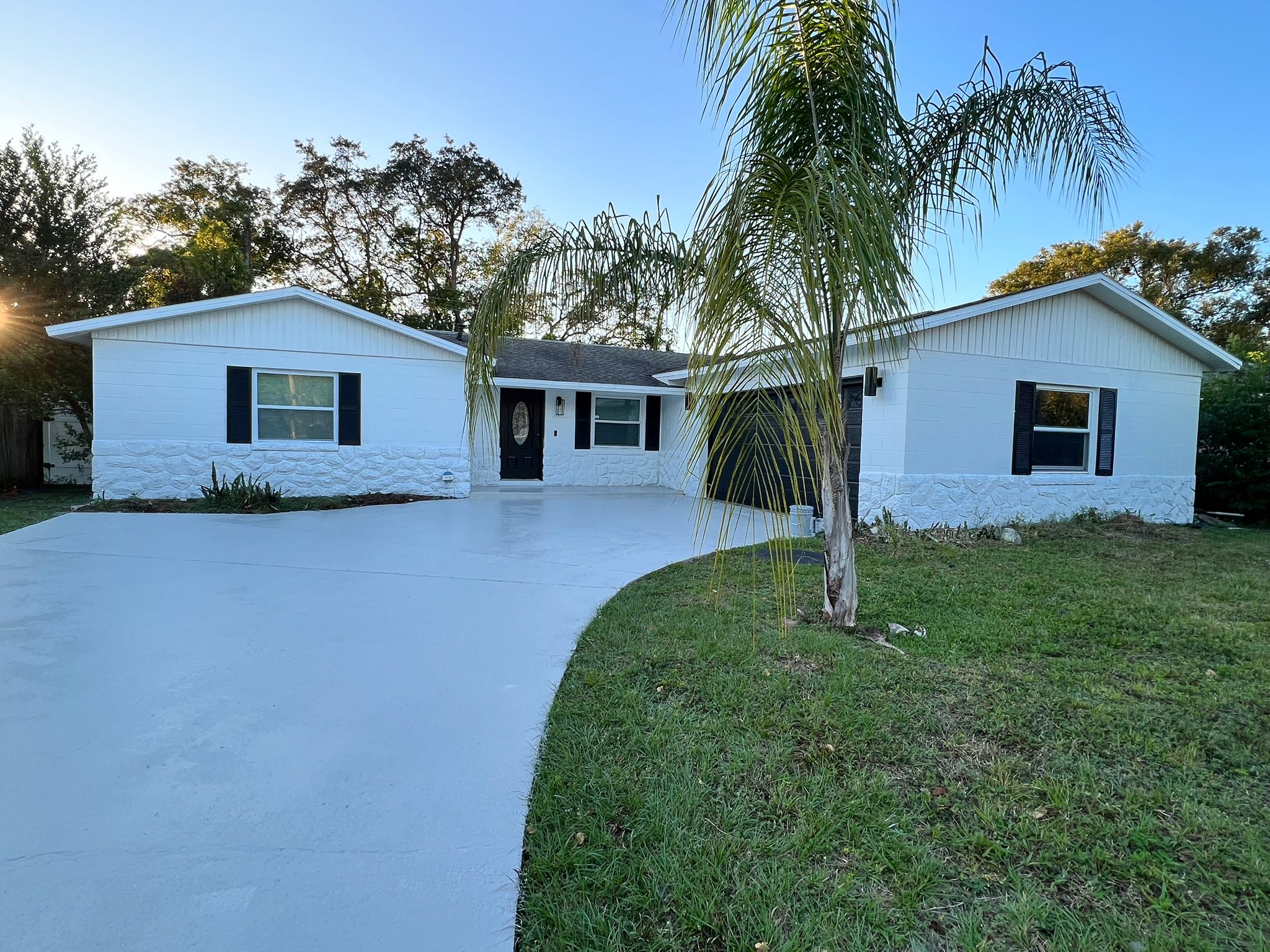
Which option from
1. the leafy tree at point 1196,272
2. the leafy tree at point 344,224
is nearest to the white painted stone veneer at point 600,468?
the leafy tree at point 344,224

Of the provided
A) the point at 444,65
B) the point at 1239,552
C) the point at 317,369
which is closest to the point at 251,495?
the point at 317,369

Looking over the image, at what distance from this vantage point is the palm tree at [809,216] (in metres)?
2.42

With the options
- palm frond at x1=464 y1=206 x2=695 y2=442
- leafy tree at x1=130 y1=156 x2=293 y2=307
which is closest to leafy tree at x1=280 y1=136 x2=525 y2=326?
leafy tree at x1=130 y1=156 x2=293 y2=307

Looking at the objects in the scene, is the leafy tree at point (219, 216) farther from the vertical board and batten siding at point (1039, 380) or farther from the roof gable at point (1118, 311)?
the roof gable at point (1118, 311)

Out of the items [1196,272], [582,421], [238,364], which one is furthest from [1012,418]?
Answer: [1196,272]

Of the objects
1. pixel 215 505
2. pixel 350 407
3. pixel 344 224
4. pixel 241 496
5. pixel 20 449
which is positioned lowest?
pixel 215 505

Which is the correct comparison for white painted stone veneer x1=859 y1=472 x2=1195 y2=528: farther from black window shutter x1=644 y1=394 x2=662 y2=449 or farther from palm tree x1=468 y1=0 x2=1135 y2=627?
black window shutter x1=644 y1=394 x2=662 y2=449

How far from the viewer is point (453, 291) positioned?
23781 mm

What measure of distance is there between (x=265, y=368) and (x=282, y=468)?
1606mm

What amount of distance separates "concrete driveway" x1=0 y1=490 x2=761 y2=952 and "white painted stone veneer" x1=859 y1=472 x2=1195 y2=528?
4323 millimetres

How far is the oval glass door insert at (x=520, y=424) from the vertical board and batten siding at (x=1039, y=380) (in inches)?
312

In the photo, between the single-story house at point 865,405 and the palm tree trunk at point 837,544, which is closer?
the palm tree trunk at point 837,544

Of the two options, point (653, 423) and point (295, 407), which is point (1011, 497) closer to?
point (653, 423)

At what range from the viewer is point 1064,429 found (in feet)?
31.6
